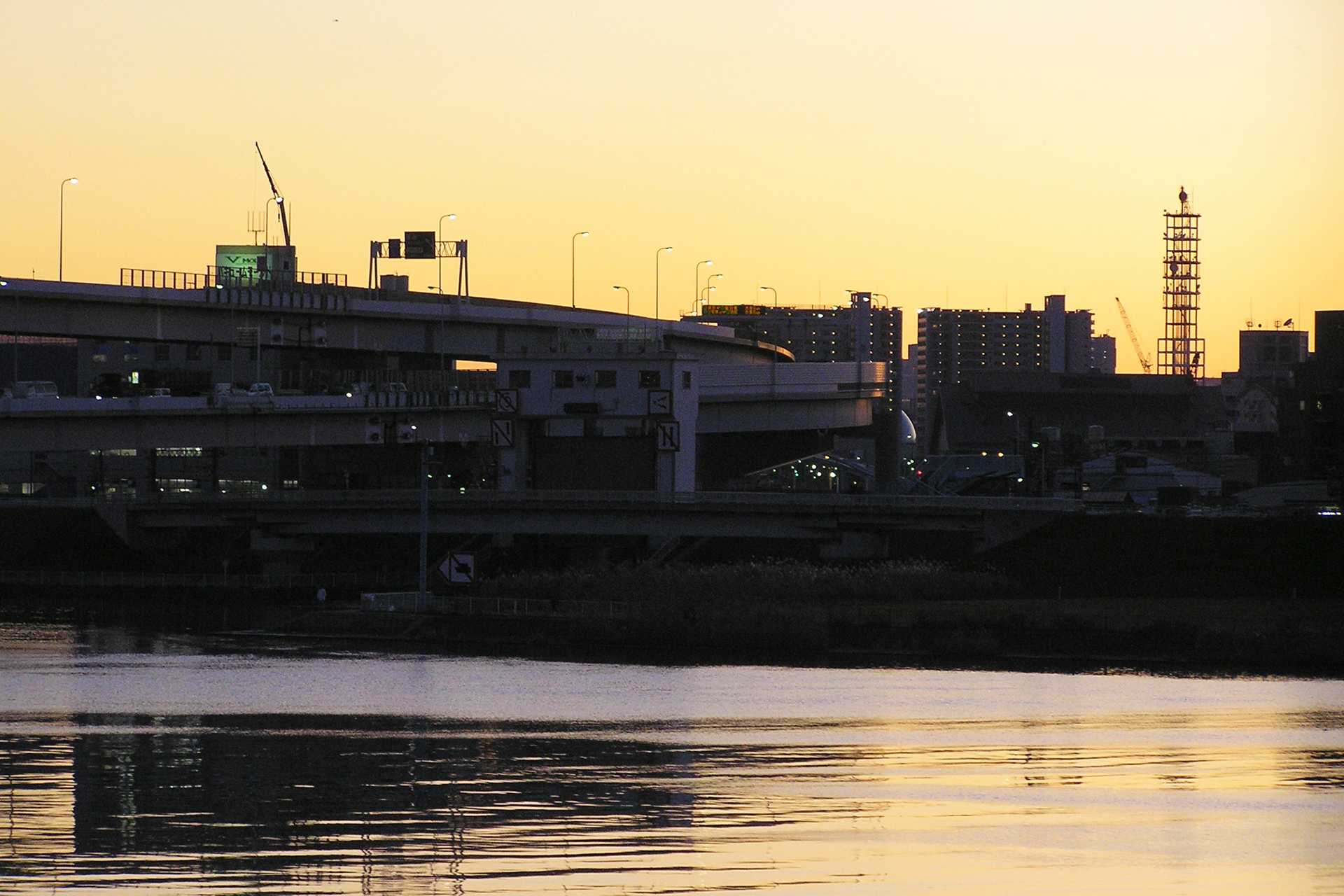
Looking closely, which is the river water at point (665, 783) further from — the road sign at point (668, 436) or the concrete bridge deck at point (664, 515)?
the road sign at point (668, 436)

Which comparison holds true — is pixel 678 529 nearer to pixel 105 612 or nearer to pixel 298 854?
pixel 105 612

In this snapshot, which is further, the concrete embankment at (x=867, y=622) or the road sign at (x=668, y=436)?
the road sign at (x=668, y=436)

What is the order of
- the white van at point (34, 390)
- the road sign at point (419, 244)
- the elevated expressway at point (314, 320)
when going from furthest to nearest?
the road sign at point (419, 244), the elevated expressway at point (314, 320), the white van at point (34, 390)

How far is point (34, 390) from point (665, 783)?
74030 mm

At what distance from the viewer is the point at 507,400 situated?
98625 mm

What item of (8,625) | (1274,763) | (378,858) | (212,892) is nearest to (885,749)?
(1274,763)

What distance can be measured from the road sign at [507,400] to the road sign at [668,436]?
850cm

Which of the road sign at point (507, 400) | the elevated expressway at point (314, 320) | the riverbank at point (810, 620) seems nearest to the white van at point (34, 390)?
the elevated expressway at point (314, 320)

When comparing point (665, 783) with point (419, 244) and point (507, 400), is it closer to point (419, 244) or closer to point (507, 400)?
point (507, 400)

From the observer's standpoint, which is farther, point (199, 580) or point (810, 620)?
point (199, 580)

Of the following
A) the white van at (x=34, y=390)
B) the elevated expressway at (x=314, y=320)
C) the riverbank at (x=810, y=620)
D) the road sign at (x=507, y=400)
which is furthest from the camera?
the road sign at (x=507, y=400)

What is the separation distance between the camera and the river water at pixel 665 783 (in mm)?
26719

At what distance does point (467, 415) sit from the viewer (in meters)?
105

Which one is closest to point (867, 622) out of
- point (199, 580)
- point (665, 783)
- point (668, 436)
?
point (665, 783)
